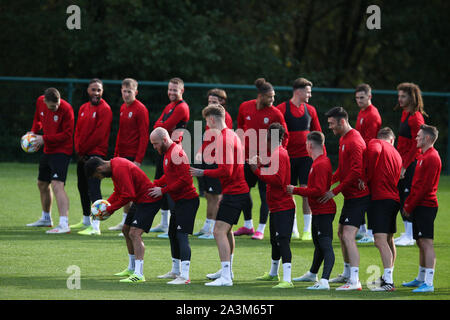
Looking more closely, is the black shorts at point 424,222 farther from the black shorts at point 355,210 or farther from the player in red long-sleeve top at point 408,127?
the player in red long-sleeve top at point 408,127

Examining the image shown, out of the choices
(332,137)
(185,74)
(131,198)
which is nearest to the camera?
(131,198)

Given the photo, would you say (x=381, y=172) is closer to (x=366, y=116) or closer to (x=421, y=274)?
(x=421, y=274)

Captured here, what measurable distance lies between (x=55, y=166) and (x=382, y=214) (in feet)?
19.0

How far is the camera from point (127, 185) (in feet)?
29.2

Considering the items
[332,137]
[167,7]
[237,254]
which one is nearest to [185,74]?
[167,7]

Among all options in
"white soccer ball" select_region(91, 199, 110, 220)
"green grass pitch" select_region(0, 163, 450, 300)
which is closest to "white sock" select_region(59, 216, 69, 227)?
"green grass pitch" select_region(0, 163, 450, 300)

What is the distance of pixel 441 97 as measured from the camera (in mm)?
21219

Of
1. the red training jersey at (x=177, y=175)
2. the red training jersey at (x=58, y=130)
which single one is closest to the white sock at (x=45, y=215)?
the red training jersey at (x=58, y=130)

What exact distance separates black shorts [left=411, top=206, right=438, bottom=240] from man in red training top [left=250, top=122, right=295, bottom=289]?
1.54 m

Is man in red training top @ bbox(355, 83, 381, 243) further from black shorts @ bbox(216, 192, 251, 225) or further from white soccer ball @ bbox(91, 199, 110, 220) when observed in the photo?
white soccer ball @ bbox(91, 199, 110, 220)

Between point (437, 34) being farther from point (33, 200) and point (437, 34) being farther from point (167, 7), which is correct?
point (33, 200)

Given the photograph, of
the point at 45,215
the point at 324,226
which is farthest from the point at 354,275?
the point at 45,215

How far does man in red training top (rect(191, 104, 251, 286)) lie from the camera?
29.1ft

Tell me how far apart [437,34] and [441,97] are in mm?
5729
